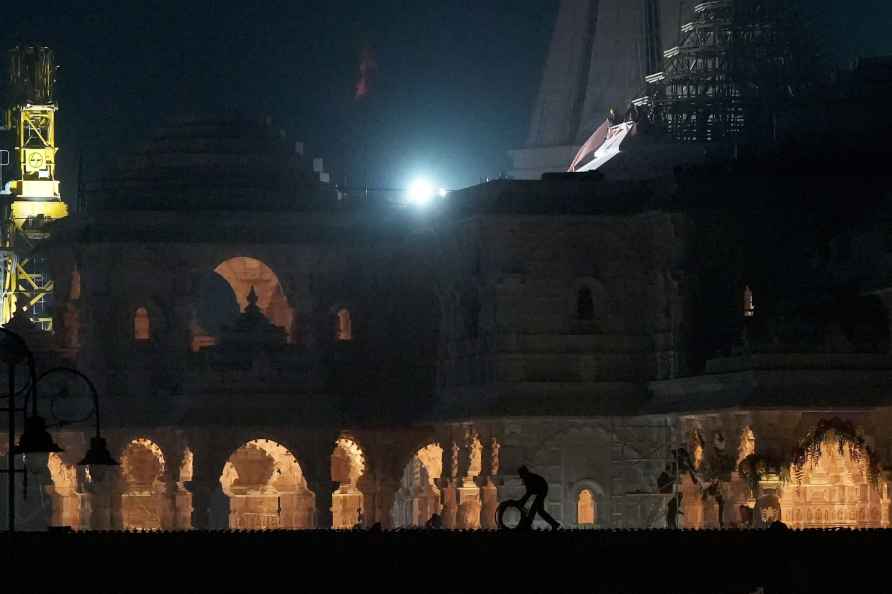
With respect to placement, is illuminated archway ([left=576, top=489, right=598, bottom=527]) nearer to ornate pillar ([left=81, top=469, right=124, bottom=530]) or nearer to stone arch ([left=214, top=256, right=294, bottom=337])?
ornate pillar ([left=81, top=469, right=124, bottom=530])

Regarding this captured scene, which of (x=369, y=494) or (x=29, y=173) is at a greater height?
(x=29, y=173)

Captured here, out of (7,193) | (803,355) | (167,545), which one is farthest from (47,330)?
(167,545)

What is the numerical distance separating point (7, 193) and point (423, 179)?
1245 centimetres

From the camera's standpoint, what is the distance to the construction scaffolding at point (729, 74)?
336 ft

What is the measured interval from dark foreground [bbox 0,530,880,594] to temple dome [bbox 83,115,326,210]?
43001mm

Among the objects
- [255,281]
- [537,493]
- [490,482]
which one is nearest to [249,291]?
[255,281]

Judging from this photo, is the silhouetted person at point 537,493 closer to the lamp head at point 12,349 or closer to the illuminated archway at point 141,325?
the lamp head at point 12,349

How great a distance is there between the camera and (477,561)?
6288 centimetres

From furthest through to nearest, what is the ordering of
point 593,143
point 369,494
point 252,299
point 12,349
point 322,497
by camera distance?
point 593,143 < point 252,299 < point 369,494 < point 322,497 < point 12,349

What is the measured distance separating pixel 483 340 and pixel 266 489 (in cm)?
1121

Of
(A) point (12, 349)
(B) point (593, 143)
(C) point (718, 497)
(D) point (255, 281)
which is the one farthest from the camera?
(B) point (593, 143)

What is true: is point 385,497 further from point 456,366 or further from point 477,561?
point 477,561

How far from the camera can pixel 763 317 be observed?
9131cm

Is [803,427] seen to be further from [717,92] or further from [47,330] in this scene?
[47,330]
